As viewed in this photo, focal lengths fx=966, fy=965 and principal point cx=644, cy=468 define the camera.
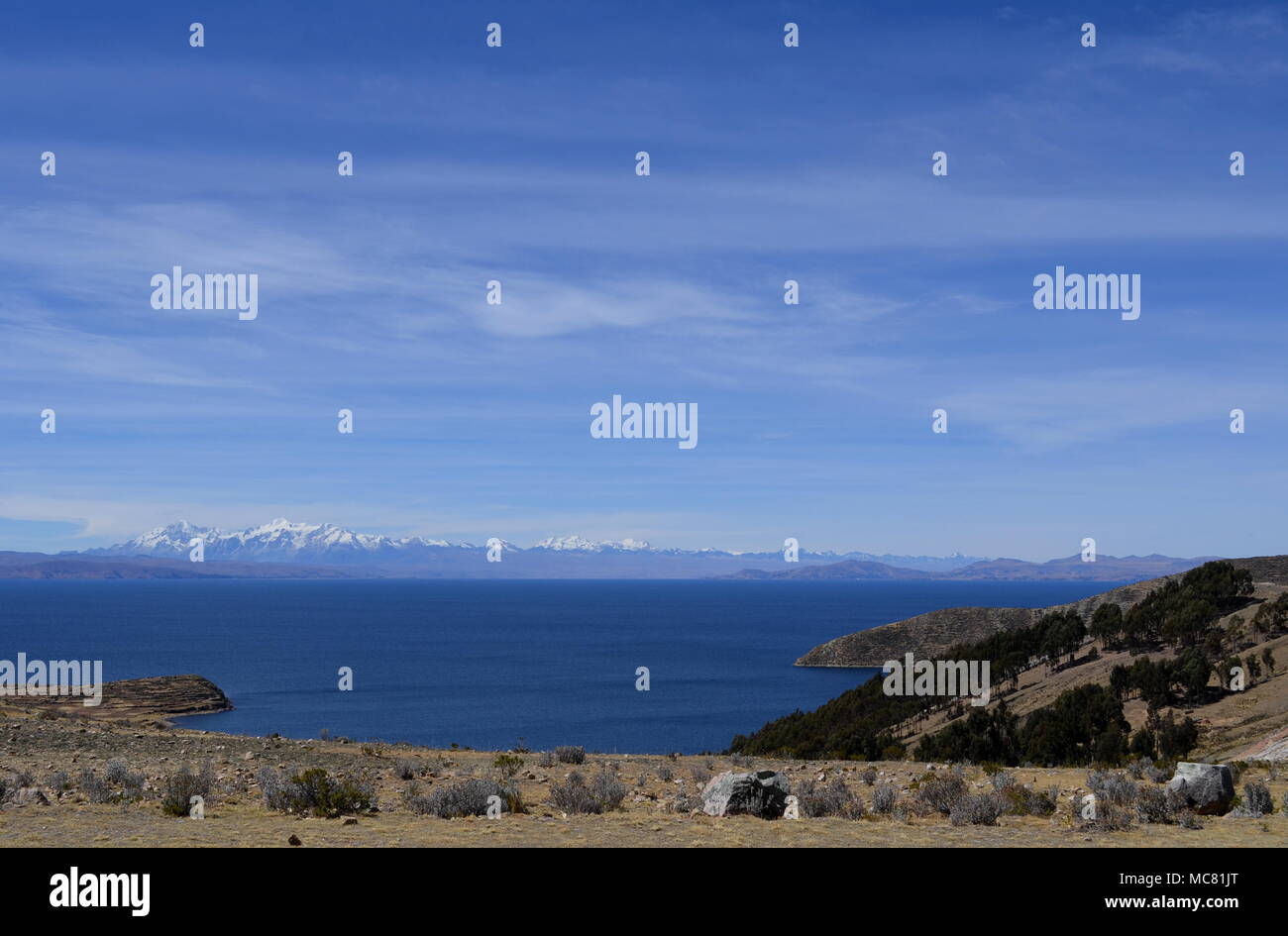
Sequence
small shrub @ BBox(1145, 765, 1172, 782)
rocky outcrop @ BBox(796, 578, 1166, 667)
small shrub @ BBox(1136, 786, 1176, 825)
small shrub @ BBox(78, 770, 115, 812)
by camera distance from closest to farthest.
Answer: small shrub @ BBox(1136, 786, 1176, 825) → small shrub @ BBox(78, 770, 115, 812) → small shrub @ BBox(1145, 765, 1172, 782) → rocky outcrop @ BBox(796, 578, 1166, 667)

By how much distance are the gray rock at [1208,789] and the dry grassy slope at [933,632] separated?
86.5 m

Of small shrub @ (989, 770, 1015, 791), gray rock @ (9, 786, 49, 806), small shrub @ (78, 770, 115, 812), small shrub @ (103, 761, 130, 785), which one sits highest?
gray rock @ (9, 786, 49, 806)

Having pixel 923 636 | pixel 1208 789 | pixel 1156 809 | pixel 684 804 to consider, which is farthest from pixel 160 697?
pixel 923 636

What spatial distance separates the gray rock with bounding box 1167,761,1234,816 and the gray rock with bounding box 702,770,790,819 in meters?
6.36

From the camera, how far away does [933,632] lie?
126m

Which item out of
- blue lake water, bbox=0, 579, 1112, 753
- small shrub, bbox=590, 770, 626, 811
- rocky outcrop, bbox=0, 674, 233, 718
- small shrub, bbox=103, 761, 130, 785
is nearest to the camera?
small shrub, bbox=590, 770, 626, 811

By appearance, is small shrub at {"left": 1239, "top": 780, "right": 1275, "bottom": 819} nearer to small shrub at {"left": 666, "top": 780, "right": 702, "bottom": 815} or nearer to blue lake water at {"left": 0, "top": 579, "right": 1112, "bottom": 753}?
small shrub at {"left": 666, "top": 780, "right": 702, "bottom": 815}

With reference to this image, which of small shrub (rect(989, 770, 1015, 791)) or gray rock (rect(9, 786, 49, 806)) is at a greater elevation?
gray rock (rect(9, 786, 49, 806))

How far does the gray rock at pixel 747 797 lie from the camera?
1531 cm

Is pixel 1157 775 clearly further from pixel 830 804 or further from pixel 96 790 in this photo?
pixel 96 790

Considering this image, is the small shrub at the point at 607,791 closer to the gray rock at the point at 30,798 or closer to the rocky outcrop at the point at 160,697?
the gray rock at the point at 30,798

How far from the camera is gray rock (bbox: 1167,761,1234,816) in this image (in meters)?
15.4

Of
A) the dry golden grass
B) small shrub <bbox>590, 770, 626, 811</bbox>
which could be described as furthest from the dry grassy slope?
small shrub <bbox>590, 770, 626, 811</bbox>
